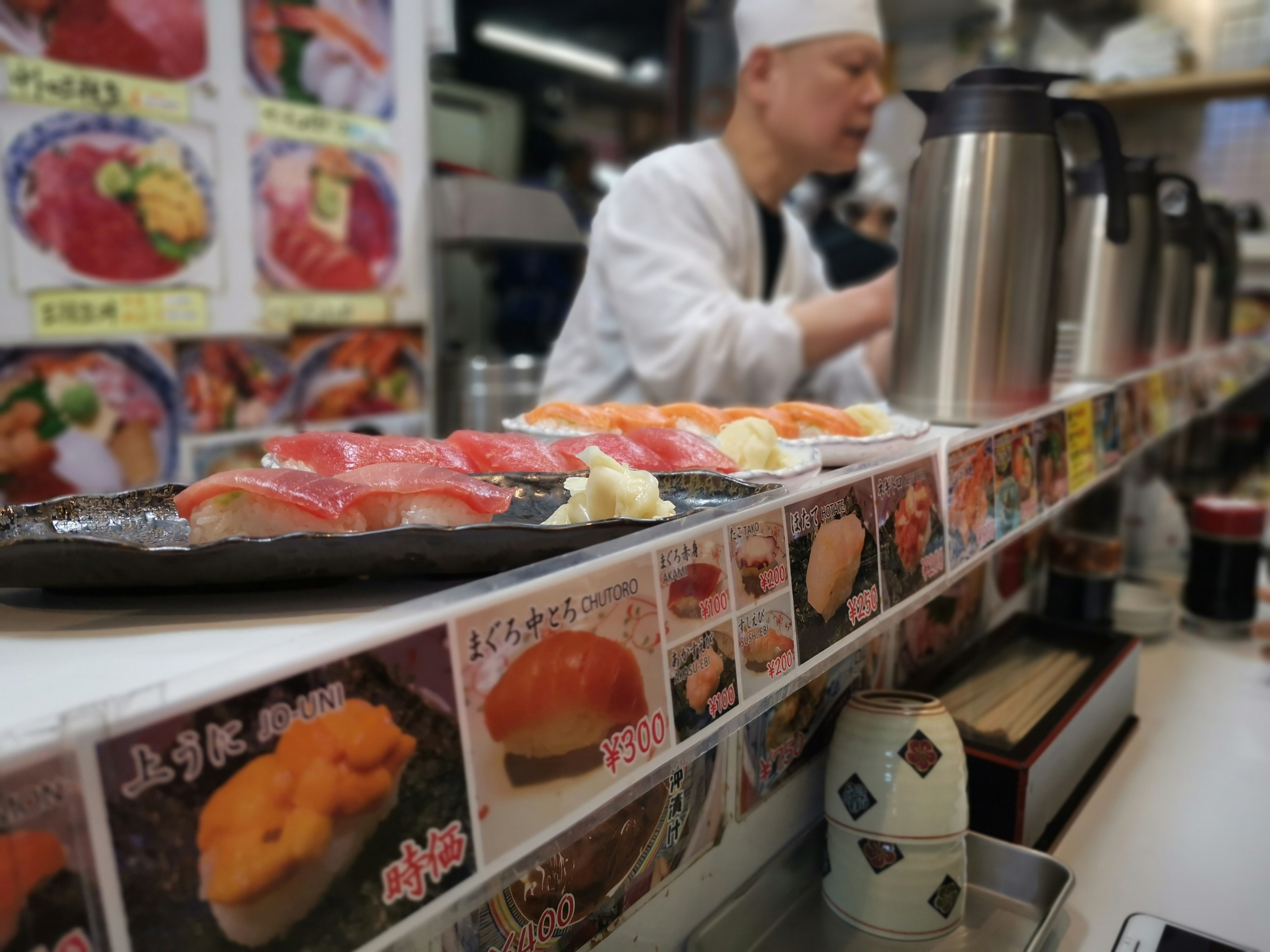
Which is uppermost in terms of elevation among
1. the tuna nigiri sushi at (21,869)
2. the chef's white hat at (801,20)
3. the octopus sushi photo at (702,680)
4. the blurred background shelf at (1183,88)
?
the blurred background shelf at (1183,88)

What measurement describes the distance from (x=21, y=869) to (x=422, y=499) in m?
0.31

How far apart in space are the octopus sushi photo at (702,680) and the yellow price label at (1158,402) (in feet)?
4.42

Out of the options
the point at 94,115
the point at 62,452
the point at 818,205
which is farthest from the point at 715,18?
the point at 62,452

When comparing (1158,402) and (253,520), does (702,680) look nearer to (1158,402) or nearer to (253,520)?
(253,520)

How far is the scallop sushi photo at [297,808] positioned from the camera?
330 millimetres

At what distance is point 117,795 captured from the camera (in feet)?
1.05

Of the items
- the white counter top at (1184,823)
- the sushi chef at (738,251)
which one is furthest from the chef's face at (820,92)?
the white counter top at (1184,823)

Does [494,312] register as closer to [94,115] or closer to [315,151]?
[315,151]

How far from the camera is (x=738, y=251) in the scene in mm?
2023

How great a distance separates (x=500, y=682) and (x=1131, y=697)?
112cm

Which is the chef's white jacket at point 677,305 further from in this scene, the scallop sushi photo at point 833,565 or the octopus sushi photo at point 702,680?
the octopus sushi photo at point 702,680

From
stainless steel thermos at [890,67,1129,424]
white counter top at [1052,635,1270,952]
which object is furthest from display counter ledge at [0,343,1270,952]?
stainless steel thermos at [890,67,1129,424]

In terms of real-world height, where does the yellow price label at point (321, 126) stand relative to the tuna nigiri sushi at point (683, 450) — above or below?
above

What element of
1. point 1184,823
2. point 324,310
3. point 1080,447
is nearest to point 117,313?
point 324,310
